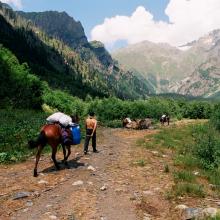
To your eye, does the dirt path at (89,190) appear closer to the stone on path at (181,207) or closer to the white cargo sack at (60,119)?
the stone on path at (181,207)

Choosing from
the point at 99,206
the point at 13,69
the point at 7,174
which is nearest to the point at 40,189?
the point at 99,206

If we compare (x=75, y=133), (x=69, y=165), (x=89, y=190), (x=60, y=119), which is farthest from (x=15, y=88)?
(x=89, y=190)

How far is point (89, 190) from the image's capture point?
654 inches

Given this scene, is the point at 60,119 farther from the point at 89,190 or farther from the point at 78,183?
the point at 89,190

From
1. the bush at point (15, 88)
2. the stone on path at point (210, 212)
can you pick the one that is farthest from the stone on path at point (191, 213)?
the bush at point (15, 88)

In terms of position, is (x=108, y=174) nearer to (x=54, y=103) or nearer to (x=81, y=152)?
(x=81, y=152)

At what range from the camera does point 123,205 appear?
48.2 feet

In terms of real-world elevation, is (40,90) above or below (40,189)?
above

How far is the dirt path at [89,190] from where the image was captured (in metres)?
13.9

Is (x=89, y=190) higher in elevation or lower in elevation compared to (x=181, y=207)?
higher

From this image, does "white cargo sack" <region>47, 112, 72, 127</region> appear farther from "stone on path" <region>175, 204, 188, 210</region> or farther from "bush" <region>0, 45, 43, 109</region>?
"bush" <region>0, 45, 43, 109</region>

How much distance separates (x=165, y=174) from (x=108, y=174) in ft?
8.35

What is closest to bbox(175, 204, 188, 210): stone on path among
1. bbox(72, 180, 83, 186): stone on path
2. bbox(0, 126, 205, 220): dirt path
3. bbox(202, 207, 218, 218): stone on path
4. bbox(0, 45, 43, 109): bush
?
bbox(0, 126, 205, 220): dirt path

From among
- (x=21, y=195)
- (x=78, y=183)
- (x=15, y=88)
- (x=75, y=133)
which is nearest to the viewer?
(x=21, y=195)
